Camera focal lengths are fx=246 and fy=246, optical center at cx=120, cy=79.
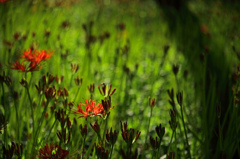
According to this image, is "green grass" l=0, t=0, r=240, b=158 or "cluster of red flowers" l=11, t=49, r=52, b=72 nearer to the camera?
"cluster of red flowers" l=11, t=49, r=52, b=72

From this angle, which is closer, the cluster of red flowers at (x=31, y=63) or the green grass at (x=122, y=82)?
the cluster of red flowers at (x=31, y=63)

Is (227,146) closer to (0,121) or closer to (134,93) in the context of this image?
(0,121)

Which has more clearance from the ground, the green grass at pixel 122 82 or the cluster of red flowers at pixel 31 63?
the cluster of red flowers at pixel 31 63

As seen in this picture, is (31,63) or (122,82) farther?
(122,82)

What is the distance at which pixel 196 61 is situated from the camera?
7.72 feet

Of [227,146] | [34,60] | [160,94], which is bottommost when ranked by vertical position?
[160,94]

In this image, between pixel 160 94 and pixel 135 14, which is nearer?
pixel 160 94

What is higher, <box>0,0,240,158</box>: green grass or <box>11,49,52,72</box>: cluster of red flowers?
<box>11,49,52,72</box>: cluster of red flowers

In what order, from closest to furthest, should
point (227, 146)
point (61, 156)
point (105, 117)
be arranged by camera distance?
point (61, 156) → point (105, 117) → point (227, 146)

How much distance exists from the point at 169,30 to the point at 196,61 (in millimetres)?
1933

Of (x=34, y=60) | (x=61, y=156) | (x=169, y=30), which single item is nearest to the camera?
(x=61, y=156)

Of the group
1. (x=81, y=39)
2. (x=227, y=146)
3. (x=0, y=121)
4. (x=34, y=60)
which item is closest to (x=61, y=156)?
(x=0, y=121)

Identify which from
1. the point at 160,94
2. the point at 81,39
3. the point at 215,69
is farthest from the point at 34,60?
the point at 81,39

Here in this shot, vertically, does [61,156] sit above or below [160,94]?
above
